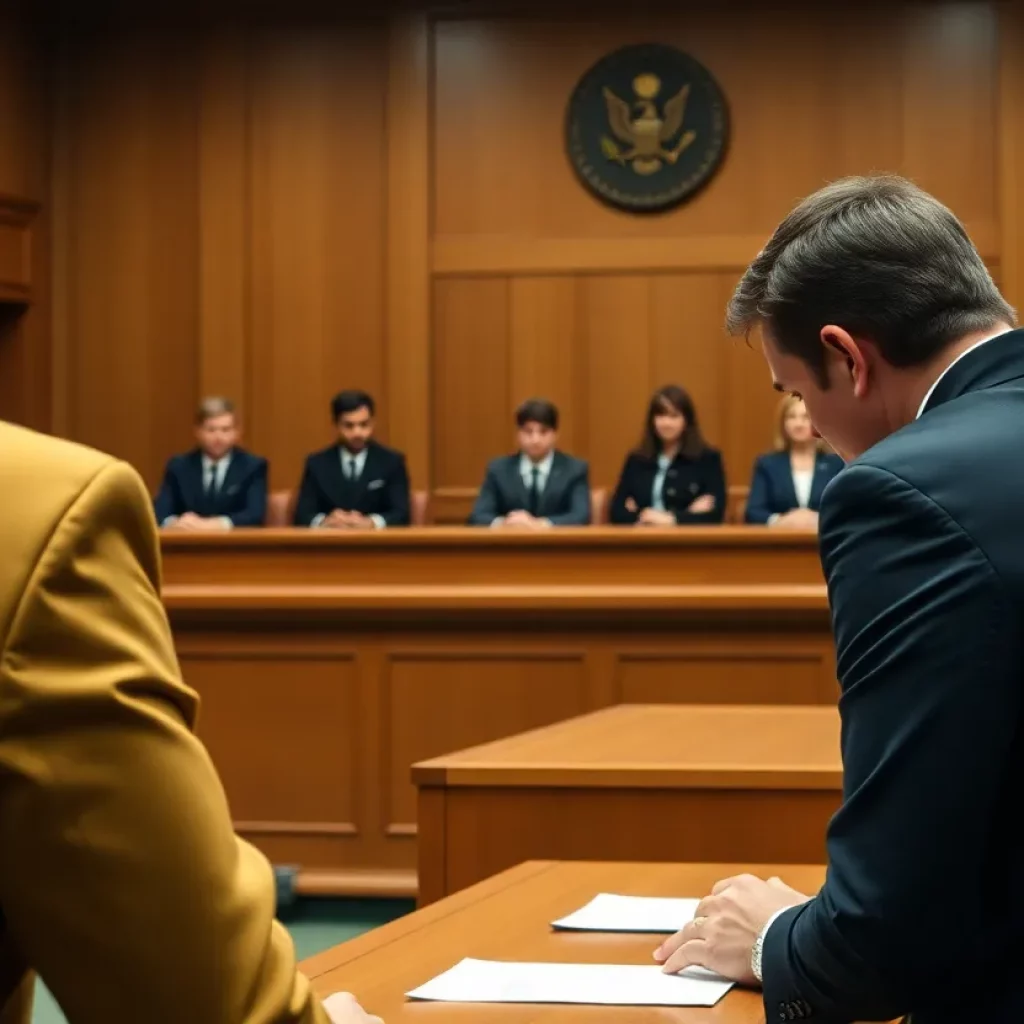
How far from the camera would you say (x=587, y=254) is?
10.3 metres

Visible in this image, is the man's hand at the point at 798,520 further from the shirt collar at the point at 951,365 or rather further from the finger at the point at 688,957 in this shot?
the shirt collar at the point at 951,365

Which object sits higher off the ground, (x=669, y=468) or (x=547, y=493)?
(x=669, y=468)

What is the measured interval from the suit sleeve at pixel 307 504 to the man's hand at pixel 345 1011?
710 centimetres

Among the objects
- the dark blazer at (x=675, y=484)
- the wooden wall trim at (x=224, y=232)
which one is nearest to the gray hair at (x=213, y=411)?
the wooden wall trim at (x=224, y=232)

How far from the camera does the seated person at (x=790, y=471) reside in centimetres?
800

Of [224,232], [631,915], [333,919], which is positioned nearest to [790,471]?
[333,919]

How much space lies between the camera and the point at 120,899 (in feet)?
2.92

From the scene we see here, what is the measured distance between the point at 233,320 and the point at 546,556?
4807mm

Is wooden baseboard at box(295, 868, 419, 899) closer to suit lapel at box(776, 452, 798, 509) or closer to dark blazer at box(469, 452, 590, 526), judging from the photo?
dark blazer at box(469, 452, 590, 526)

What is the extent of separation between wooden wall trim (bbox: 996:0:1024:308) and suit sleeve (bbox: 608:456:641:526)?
3.03 metres

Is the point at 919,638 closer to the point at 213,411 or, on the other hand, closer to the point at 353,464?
the point at 353,464

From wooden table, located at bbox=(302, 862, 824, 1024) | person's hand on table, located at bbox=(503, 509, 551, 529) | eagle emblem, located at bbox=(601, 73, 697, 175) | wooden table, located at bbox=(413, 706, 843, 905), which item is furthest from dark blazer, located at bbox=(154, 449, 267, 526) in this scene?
wooden table, located at bbox=(302, 862, 824, 1024)

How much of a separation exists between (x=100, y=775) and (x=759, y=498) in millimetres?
7328

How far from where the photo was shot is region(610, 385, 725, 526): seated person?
7.95m
